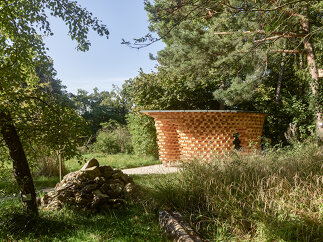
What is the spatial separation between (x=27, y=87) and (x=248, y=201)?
2.93 meters

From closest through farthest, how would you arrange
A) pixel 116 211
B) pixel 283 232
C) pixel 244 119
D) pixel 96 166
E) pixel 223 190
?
pixel 283 232
pixel 223 190
pixel 116 211
pixel 96 166
pixel 244 119

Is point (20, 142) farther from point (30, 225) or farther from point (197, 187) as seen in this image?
point (197, 187)

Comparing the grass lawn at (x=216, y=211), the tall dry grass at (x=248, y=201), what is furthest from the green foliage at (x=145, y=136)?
the tall dry grass at (x=248, y=201)

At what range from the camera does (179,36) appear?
284 inches

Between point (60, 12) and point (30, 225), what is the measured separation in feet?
9.05

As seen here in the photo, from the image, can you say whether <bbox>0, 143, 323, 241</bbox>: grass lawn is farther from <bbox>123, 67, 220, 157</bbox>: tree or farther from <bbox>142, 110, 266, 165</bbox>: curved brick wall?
<bbox>123, 67, 220, 157</bbox>: tree

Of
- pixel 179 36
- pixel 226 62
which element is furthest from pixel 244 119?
pixel 179 36

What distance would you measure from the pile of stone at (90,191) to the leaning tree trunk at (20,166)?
531 mm

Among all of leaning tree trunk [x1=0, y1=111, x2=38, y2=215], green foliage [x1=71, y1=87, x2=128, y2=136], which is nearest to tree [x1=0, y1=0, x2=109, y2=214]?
leaning tree trunk [x1=0, y1=111, x2=38, y2=215]

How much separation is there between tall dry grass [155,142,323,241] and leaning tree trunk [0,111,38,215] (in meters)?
1.68

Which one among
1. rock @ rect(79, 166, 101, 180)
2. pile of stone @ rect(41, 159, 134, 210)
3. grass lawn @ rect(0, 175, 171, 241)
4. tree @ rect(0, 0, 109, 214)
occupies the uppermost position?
tree @ rect(0, 0, 109, 214)

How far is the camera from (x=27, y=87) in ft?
9.44

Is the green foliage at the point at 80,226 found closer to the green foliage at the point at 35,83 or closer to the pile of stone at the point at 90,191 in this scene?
the pile of stone at the point at 90,191

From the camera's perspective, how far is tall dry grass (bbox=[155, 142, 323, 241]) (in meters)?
2.13
